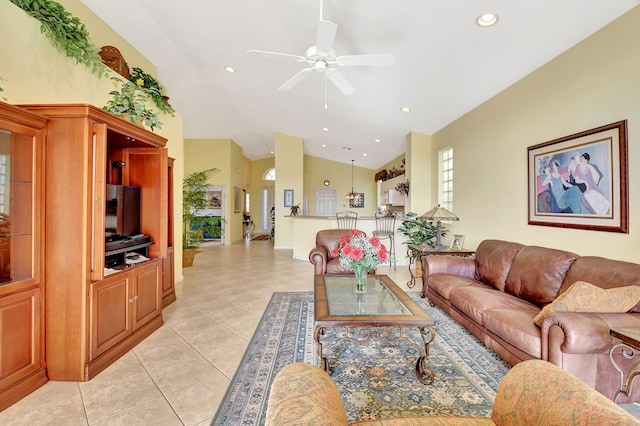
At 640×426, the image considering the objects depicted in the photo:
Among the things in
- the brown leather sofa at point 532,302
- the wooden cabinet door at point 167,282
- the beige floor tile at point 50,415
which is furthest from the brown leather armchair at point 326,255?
the beige floor tile at point 50,415

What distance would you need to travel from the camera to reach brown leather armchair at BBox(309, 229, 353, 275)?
12.7 ft

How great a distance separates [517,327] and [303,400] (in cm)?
184

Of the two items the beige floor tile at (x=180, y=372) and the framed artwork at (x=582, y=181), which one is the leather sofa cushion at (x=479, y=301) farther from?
the beige floor tile at (x=180, y=372)

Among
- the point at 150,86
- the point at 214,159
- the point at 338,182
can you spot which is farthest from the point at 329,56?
the point at 338,182

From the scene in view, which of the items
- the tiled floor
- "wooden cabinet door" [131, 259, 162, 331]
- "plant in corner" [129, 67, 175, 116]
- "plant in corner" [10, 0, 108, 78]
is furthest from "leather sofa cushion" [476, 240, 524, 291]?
"plant in corner" [10, 0, 108, 78]

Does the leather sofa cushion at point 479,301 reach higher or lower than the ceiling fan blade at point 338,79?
lower

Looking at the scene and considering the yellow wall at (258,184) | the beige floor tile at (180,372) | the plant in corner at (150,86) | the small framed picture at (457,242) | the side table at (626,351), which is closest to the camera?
the side table at (626,351)

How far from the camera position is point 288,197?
26.7 ft

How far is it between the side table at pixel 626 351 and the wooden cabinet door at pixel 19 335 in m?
3.62

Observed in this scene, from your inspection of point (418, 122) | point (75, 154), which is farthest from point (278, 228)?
point (75, 154)

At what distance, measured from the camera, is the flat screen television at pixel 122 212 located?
2479mm

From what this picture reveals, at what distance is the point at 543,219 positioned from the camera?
9.39ft

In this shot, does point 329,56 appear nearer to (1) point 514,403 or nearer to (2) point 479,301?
(2) point 479,301

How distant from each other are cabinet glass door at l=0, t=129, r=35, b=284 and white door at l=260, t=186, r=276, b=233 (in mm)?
10059
